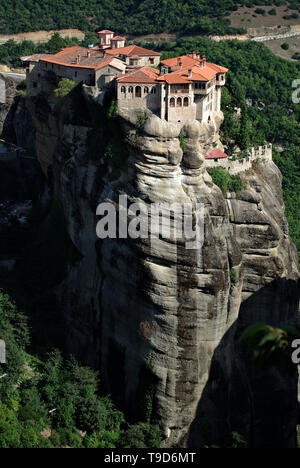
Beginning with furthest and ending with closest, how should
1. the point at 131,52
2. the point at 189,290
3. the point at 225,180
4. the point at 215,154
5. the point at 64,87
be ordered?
the point at 64,87
the point at 131,52
the point at 215,154
the point at 225,180
the point at 189,290

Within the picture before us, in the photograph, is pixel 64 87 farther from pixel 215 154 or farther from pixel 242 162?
pixel 242 162

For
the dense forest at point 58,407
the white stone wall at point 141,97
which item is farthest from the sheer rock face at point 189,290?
the dense forest at point 58,407

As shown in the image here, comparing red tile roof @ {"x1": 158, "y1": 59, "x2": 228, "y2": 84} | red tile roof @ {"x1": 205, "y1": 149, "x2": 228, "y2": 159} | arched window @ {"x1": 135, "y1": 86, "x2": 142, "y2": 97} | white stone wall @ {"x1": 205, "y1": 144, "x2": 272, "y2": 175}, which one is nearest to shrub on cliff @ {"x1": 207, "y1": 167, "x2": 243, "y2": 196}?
white stone wall @ {"x1": 205, "y1": 144, "x2": 272, "y2": 175}

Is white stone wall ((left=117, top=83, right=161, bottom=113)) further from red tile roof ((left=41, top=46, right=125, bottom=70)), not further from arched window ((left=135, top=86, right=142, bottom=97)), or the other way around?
red tile roof ((left=41, top=46, right=125, bottom=70))

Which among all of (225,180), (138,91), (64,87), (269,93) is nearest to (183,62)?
(138,91)

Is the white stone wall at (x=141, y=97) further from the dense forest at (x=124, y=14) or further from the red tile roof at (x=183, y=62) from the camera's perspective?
the dense forest at (x=124, y=14)

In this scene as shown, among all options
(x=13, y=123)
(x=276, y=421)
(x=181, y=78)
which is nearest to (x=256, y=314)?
(x=276, y=421)
